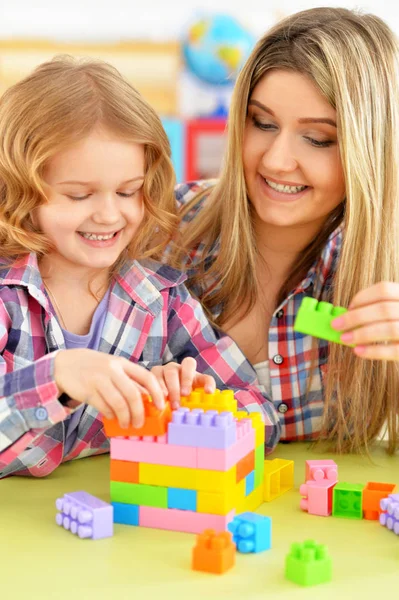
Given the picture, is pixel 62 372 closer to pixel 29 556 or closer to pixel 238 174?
pixel 29 556

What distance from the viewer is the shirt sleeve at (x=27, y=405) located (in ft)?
3.46

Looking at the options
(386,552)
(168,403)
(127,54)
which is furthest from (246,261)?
(127,54)

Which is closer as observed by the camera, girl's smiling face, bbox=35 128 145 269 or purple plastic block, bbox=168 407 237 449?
purple plastic block, bbox=168 407 237 449

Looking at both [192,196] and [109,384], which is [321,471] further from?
[192,196]

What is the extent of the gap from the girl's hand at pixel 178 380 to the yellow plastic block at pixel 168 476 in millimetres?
98

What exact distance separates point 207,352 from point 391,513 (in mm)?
420

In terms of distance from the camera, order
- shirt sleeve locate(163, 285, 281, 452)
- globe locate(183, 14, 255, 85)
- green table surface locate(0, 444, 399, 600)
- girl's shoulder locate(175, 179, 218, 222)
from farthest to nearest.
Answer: globe locate(183, 14, 255, 85) → girl's shoulder locate(175, 179, 218, 222) → shirt sleeve locate(163, 285, 281, 452) → green table surface locate(0, 444, 399, 600)

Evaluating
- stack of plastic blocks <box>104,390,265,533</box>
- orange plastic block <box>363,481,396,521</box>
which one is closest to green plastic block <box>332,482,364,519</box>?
orange plastic block <box>363,481,396,521</box>

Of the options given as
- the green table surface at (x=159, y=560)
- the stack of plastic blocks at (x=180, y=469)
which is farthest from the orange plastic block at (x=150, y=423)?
the green table surface at (x=159, y=560)

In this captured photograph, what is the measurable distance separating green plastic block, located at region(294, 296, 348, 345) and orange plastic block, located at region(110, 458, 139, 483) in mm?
241

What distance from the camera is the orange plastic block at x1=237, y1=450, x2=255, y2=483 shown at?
1.03 m

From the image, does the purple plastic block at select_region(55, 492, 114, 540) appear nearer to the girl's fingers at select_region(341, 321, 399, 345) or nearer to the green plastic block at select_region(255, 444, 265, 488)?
the green plastic block at select_region(255, 444, 265, 488)

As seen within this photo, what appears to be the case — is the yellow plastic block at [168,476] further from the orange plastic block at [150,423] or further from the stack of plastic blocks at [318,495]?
the stack of plastic blocks at [318,495]

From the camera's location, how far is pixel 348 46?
132 centimetres
